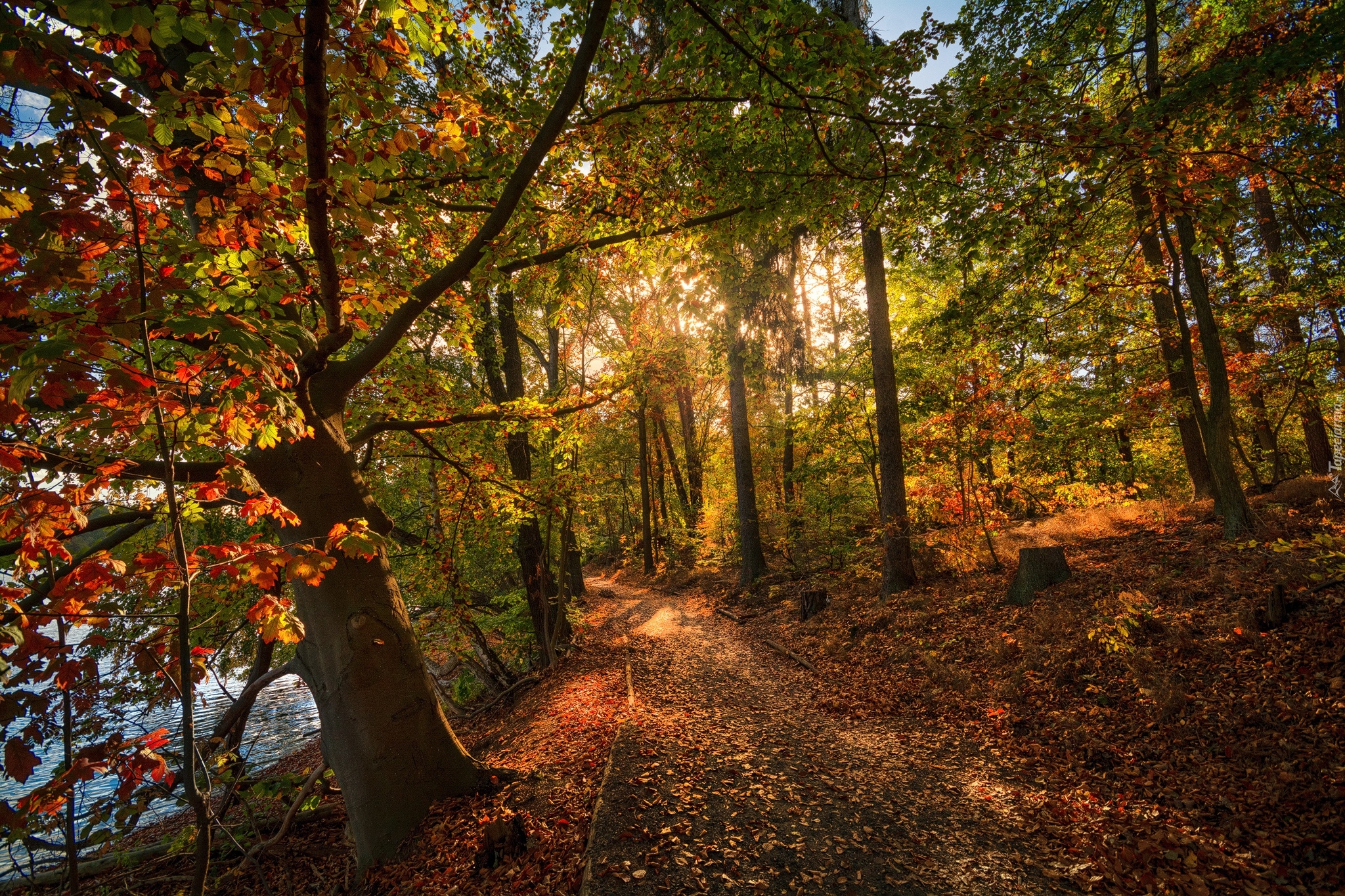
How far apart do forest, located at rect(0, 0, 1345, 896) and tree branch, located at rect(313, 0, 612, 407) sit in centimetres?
3

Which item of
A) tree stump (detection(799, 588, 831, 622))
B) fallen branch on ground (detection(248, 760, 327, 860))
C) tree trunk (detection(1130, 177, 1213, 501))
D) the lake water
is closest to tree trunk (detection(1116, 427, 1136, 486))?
tree trunk (detection(1130, 177, 1213, 501))

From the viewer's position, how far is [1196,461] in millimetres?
10711

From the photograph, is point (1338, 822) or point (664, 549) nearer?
point (1338, 822)

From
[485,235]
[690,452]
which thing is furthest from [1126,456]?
[485,235]

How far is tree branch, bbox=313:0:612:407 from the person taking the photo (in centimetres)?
314

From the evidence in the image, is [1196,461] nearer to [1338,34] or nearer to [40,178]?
[1338,34]

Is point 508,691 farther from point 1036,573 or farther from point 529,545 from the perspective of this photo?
point 1036,573

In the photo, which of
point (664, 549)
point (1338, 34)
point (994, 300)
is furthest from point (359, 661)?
point (664, 549)

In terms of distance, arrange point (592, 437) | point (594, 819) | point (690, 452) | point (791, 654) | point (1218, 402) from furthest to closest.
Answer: point (690, 452)
point (592, 437)
point (791, 654)
point (1218, 402)
point (594, 819)

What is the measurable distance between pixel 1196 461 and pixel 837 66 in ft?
40.6

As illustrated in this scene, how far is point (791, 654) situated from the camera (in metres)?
8.47

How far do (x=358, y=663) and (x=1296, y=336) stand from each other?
14.9 metres

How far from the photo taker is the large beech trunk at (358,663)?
12.6ft

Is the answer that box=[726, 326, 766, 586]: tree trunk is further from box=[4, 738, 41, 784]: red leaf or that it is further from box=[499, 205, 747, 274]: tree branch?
box=[4, 738, 41, 784]: red leaf
